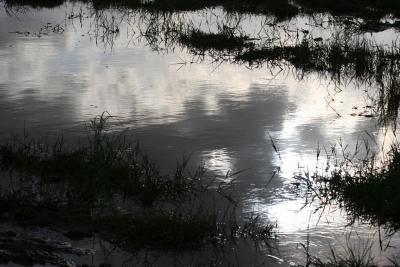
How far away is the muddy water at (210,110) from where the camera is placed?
16.3ft

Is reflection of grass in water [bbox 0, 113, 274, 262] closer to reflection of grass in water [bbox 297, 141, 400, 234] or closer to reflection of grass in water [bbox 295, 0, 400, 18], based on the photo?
reflection of grass in water [bbox 297, 141, 400, 234]

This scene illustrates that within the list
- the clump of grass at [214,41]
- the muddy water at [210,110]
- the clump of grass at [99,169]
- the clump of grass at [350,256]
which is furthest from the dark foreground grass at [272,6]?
the clump of grass at [350,256]

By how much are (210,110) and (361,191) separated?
3.09 m

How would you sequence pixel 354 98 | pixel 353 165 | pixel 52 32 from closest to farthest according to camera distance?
pixel 353 165 < pixel 354 98 < pixel 52 32

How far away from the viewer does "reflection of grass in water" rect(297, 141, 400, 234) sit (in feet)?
15.7

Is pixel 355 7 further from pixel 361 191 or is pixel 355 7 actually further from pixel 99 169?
pixel 99 169

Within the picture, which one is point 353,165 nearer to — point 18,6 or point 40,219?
point 40,219

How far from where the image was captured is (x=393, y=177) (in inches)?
201

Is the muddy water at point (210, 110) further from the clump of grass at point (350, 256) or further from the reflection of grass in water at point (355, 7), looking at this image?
the reflection of grass in water at point (355, 7)

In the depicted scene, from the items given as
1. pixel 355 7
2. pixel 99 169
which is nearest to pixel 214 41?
pixel 99 169

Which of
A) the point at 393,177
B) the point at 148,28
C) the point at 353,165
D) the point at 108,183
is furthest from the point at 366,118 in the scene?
the point at 148,28

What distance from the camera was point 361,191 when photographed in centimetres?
505

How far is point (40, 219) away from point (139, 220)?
0.69 meters

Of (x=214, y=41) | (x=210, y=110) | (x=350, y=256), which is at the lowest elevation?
(x=350, y=256)
